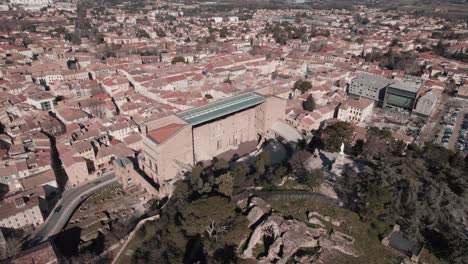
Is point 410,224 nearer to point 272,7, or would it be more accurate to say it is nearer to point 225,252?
point 225,252

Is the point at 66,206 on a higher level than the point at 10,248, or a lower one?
lower

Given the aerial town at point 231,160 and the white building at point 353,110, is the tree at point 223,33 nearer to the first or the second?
the aerial town at point 231,160

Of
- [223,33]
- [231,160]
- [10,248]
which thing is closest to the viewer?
[10,248]

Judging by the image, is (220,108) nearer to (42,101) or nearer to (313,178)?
(313,178)

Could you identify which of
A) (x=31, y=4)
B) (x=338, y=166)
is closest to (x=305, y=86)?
(x=338, y=166)

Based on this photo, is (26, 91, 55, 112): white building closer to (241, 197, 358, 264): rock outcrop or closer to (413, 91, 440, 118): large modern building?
(241, 197, 358, 264): rock outcrop
